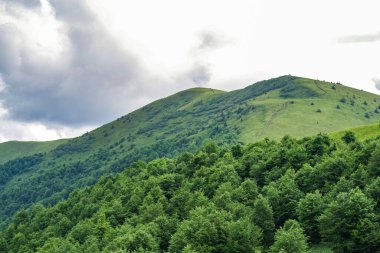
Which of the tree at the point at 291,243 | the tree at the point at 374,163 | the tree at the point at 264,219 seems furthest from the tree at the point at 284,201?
the tree at the point at 291,243

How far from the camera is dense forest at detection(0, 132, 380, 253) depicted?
252 feet

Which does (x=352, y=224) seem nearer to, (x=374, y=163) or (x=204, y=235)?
(x=374, y=163)

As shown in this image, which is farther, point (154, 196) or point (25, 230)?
point (25, 230)

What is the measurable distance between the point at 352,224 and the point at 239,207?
28.9 m

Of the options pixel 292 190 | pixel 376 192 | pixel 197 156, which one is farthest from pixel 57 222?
pixel 376 192

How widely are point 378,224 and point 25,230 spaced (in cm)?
15288

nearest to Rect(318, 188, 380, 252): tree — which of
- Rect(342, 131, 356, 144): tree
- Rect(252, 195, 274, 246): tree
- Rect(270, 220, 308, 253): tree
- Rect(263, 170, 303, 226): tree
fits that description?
Rect(270, 220, 308, 253): tree

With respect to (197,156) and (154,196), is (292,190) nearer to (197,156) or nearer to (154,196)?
(154,196)

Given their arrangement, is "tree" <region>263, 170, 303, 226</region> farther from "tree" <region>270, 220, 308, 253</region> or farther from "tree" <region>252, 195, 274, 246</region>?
"tree" <region>270, 220, 308, 253</region>

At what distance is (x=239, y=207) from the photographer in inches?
3834

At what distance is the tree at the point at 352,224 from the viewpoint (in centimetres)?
7225

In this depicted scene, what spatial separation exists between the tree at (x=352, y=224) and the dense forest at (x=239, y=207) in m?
0.18

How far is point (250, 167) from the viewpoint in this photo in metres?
138

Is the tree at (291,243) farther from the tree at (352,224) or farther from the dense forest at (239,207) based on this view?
the tree at (352,224)
